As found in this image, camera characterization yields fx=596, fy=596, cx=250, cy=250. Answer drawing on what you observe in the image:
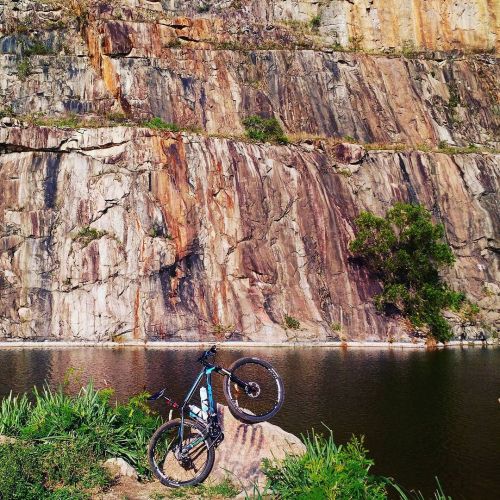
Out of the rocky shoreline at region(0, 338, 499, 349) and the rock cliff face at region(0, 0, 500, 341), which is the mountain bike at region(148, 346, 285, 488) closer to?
the rocky shoreline at region(0, 338, 499, 349)

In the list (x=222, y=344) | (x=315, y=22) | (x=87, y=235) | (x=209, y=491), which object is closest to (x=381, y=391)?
(x=209, y=491)

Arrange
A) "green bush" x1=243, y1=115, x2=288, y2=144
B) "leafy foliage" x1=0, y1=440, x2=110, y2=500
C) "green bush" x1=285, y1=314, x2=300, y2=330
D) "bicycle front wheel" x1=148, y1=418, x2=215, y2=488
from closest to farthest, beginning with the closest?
"leafy foliage" x1=0, y1=440, x2=110, y2=500
"bicycle front wheel" x1=148, y1=418, x2=215, y2=488
"green bush" x1=285, y1=314, x2=300, y2=330
"green bush" x1=243, y1=115, x2=288, y2=144

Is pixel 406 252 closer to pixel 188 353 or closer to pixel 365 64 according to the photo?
pixel 188 353

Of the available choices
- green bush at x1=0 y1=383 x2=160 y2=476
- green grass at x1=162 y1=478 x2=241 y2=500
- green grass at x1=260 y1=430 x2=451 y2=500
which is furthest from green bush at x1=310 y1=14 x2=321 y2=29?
green grass at x1=162 y1=478 x2=241 y2=500

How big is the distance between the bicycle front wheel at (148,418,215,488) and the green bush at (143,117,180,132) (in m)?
55.9

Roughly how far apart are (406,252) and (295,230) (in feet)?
39.4

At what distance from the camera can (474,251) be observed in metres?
70.2

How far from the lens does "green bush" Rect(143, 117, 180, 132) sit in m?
67.2

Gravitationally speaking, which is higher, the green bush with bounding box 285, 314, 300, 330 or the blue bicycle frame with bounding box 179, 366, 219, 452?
the green bush with bounding box 285, 314, 300, 330

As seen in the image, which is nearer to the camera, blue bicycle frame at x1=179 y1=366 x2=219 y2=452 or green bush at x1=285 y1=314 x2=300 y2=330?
blue bicycle frame at x1=179 y1=366 x2=219 y2=452

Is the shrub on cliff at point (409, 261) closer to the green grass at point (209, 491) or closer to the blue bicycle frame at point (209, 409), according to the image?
the blue bicycle frame at point (209, 409)

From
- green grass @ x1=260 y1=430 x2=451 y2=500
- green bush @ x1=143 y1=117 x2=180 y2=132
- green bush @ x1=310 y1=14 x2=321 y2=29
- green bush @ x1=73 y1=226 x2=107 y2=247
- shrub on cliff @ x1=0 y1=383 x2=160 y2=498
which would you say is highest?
green bush @ x1=310 y1=14 x2=321 y2=29

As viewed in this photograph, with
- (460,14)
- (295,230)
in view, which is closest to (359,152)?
(295,230)

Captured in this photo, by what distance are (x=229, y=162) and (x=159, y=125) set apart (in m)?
9.55
